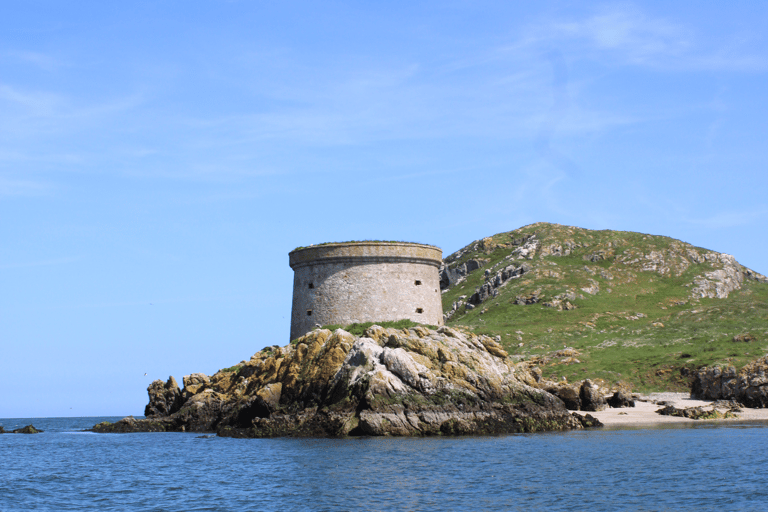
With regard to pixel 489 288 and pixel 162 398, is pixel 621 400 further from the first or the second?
pixel 489 288

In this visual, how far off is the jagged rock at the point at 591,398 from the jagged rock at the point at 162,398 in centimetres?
3144

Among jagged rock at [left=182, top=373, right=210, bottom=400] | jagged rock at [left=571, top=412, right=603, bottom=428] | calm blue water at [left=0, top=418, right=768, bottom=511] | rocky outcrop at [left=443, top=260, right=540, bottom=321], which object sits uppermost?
rocky outcrop at [left=443, top=260, right=540, bottom=321]

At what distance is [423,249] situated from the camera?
5397 cm

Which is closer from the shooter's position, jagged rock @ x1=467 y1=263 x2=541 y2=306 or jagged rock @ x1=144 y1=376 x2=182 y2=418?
jagged rock @ x1=144 y1=376 x2=182 y2=418

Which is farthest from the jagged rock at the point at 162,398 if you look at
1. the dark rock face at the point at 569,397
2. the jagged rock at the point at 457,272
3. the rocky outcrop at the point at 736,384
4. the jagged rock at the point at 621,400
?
the jagged rock at the point at 457,272

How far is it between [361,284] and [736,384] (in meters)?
30.8

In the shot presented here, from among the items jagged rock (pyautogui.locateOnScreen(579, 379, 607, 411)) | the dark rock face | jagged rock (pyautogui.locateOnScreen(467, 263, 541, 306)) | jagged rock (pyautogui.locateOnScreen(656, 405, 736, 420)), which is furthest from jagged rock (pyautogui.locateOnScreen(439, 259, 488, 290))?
jagged rock (pyautogui.locateOnScreen(656, 405, 736, 420))

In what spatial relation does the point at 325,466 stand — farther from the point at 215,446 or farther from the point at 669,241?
the point at 669,241

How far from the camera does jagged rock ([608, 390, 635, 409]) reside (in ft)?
186

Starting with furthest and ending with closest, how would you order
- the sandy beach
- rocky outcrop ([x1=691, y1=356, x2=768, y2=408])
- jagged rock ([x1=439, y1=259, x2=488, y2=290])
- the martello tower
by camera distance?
jagged rock ([x1=439, y1=259, x2=488, y2=290]) → rocky outcrop ([x1=691, y1=356, x2=768, y2=408]) → the martello tower → the sandy beach

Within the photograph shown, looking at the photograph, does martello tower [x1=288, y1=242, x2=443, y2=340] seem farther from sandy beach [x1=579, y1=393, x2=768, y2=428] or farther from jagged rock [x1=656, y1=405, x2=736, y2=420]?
jagged rock [x1=656, y1=405, x2=736, y2=420]

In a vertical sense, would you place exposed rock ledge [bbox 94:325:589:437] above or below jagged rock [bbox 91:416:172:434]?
above

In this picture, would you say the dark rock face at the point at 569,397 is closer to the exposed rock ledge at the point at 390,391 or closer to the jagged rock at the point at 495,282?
the exposed rock ledge at the point at 390,391

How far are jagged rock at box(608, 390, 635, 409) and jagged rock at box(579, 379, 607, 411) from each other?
3.20 metres
